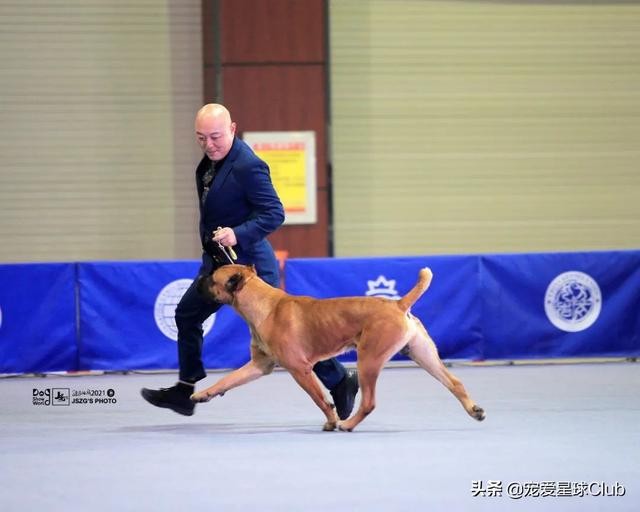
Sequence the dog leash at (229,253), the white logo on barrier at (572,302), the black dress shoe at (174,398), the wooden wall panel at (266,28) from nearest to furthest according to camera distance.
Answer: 1. the dog leash at (229,253)
2. the black dress shoe at (174,398)
3. the white logo on barrier at (572,302)
4. the wooden wall panel at (266,28)

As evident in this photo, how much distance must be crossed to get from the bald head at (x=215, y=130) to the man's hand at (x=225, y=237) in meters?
0.43

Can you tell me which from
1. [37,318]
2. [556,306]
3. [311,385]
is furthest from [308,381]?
[556,306]

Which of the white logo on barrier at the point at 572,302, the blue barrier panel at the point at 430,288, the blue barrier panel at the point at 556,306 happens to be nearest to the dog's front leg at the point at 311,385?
the blue barrier panel at the point at 430,288

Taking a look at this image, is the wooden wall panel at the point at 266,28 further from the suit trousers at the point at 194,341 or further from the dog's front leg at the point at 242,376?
the dog's front leg at the point at 242,376

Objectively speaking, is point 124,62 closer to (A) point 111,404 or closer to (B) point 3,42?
(B) point 3,42

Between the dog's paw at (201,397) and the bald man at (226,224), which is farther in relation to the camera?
the dog's paw at (201,397)

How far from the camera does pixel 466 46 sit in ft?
44.4

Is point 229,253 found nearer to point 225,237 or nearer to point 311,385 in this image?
point 225,237

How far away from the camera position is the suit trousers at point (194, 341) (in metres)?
6.09

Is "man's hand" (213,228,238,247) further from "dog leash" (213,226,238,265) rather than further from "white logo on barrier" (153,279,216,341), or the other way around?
"white logo on barrier" (153,279,216,341)

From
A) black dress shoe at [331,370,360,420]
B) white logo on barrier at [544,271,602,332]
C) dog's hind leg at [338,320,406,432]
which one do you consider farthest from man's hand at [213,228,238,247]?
white logo on barrier at [544,271,602,332]

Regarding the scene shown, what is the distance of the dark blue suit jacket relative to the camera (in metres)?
5.90

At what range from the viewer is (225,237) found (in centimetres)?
579

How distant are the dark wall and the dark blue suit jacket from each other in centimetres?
682
